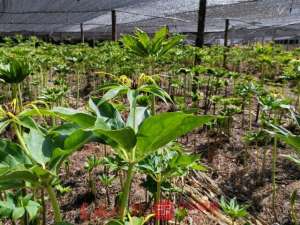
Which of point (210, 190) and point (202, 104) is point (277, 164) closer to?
point (210, 190)

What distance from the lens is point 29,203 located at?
1.22 meters

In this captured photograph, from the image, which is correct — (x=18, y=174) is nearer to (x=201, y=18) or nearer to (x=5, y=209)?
(x=5, y=209)

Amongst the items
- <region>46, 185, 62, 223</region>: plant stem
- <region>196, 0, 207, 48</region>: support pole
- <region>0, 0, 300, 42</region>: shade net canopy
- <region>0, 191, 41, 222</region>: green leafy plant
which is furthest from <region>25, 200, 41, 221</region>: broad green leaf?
<region>0, 0, 300, 42</region>: shade net canopy

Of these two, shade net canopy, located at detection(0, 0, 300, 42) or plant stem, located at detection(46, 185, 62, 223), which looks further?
shade net canopy, located at detection(0, 0, 300, 42)

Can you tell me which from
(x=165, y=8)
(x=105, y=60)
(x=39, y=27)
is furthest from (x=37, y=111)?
(x=39, y=27)

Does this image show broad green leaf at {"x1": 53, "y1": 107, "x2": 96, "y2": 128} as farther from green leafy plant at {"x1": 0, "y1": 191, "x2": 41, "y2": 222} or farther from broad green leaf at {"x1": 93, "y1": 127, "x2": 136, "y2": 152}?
green leafy plant at {"x1": 0, "y1": 191, "x2": 41, "y2": 222}

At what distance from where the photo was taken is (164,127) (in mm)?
927

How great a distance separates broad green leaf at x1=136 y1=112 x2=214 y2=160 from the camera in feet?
2.96

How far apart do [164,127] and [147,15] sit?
910cm

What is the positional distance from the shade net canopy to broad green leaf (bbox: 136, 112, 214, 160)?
26.3 ft

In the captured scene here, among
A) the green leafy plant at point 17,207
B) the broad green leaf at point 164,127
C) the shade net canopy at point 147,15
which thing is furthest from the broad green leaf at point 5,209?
the shade net canopy at point 147,15

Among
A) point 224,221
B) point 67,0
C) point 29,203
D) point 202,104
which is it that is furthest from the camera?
point 67,0

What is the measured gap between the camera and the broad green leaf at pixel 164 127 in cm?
90

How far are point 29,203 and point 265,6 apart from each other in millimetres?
9010
